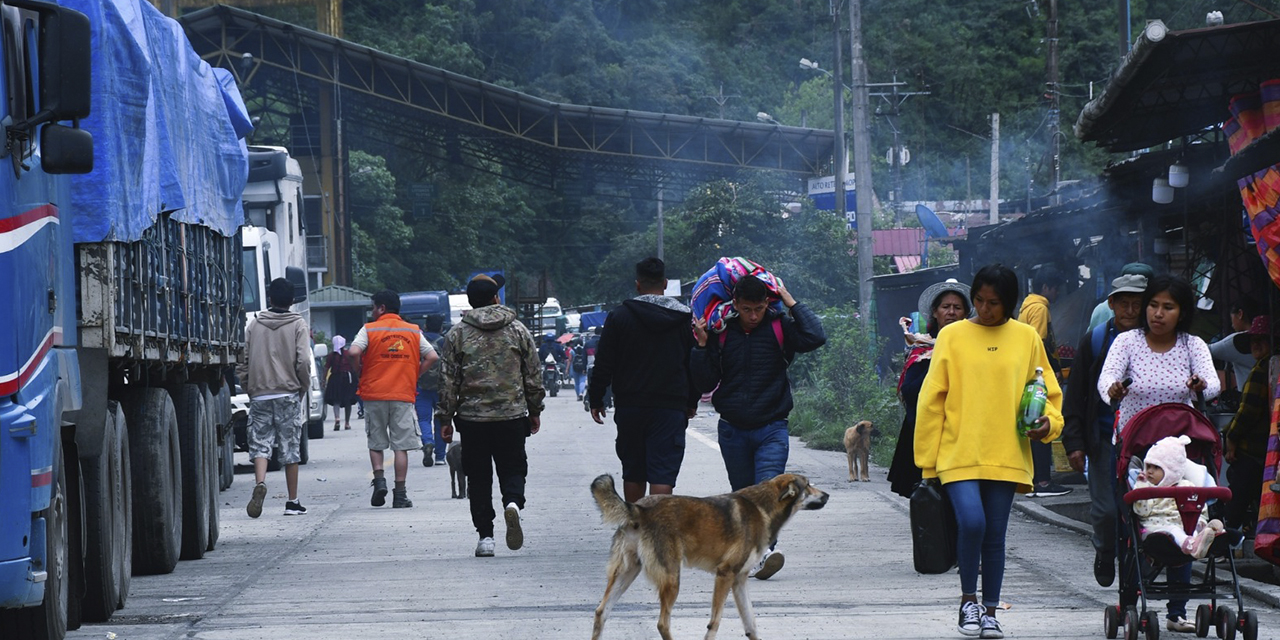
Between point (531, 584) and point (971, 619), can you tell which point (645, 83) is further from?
point (971, 619)

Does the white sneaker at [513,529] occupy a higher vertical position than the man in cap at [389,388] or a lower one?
lower

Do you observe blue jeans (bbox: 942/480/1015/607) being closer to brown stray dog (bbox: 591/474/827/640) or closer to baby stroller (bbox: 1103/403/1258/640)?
baby stroller (bbox: 1103/403/1258/640)

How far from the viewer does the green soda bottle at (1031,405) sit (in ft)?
24.1

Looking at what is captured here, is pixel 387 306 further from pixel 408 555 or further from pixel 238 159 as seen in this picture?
pixel 408 555

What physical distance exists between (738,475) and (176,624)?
3.25 meters

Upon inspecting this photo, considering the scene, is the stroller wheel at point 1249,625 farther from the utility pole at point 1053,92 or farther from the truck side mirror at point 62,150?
the utility pole at point 1053,92

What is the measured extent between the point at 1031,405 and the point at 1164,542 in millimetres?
811

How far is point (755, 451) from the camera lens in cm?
948

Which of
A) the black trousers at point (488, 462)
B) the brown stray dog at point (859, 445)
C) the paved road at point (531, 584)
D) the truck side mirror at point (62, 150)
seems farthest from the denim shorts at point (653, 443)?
the brown stray dog at point (859, 445)

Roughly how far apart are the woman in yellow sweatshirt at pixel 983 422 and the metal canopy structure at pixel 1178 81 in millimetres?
4114

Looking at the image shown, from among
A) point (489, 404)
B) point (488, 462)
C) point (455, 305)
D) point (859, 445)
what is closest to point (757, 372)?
point (489, 404)

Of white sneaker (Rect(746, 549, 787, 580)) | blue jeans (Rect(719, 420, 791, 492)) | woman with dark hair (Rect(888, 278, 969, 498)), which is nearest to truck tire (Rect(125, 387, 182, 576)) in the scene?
blue jeans (Rect(719, 420, 791, 492))

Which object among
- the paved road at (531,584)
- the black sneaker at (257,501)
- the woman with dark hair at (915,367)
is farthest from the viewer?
the black sneaker at (257,501)

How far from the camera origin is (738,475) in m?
9.62
